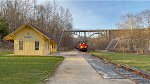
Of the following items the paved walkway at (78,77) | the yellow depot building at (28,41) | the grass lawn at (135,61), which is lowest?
the paved walkway at (78,77)

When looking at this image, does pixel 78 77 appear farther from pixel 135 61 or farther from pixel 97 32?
pixel 97 32

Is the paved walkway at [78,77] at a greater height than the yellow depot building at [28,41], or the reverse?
the yellow depot building at [28,41]

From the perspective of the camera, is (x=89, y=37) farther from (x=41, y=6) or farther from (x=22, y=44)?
(x=22, y=44)

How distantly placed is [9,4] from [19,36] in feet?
143

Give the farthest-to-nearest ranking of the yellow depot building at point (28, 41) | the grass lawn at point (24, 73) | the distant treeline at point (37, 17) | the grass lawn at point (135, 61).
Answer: the distant treeline at point (37, 17)
the yellow depot building at point (28, 41)
the grass lawn at point (135, 61)
the grass lawn at point (24, 73)

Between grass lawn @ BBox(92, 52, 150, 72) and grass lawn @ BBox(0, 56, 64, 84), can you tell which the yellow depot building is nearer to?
grass lawn @ BBox(92, 52, 150, 72)

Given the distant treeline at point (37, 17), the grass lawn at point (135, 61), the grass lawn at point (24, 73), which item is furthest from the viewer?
the distant treeline at point (37, 17)

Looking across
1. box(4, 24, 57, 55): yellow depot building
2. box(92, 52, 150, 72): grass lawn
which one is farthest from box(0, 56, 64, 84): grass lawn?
box(4, 24, 57, 55): yellow depot building

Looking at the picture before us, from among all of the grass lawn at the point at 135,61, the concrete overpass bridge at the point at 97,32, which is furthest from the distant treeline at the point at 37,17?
the grass lawn at the point at 135,61

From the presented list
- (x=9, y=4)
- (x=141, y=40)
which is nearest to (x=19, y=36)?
(x=141, y=40)

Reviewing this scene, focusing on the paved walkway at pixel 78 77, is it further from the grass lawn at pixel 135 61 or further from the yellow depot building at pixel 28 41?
the yellow depot building at pixel 28 41

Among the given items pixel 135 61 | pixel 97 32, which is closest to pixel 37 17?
pixel 97 32

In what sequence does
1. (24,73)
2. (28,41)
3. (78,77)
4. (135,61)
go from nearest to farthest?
(78,77)
(24,73)
(135,61)
(28,41)

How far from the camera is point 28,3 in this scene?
94.3m
